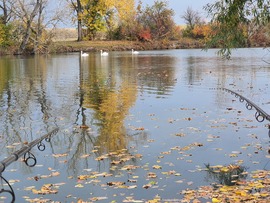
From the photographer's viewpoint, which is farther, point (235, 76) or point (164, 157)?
point (235, 76)

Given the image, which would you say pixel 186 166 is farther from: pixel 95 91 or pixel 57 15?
pixel 57 15

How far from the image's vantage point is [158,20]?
75.4 m

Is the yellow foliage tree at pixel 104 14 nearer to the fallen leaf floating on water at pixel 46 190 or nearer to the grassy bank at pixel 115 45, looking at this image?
the grassy bank at pixel 115 45

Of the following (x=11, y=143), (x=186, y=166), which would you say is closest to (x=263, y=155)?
(x=186, y=166)

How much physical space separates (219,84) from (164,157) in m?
11.7

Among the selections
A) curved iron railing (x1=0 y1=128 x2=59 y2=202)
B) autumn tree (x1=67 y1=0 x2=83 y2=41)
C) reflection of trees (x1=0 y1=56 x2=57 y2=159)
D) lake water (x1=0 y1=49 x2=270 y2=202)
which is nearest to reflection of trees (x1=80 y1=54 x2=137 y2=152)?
lake water (x1=0 y1=49 x2=270 y2=202)

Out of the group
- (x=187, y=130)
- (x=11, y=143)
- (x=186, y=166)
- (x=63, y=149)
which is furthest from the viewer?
(x=187, y=130)

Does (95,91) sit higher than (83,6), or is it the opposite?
(83,6)

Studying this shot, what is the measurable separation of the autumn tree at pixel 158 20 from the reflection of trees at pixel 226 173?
67.0 m

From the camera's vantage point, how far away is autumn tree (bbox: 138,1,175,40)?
73650 mm

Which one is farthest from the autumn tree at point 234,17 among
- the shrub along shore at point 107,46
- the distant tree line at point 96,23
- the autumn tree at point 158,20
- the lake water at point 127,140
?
the autumn tree at point 158,20

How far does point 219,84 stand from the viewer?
18.5 meters

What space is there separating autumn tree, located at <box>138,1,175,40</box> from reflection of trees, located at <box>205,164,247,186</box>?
67.0 metres

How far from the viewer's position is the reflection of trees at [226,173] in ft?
20.2
